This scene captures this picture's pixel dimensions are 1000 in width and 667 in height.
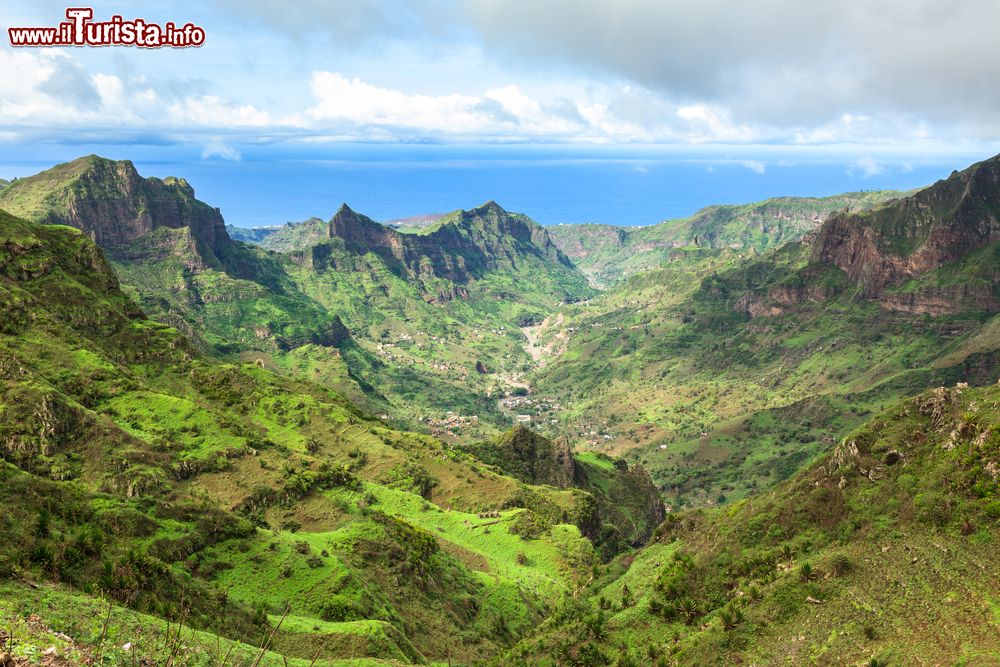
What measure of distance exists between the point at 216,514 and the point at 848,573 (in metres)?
55.6

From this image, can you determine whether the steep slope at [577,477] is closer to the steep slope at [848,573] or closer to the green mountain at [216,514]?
the green mountain at [216,514]

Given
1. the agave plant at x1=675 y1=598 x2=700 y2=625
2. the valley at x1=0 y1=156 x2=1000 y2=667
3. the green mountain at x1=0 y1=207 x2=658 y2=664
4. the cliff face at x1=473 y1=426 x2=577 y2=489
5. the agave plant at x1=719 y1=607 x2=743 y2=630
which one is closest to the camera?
the valley at x1=0 y1=156 x2=1000 y2=667

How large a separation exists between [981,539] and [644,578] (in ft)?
97.5

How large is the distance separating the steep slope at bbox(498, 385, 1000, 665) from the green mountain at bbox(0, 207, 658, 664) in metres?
17.8

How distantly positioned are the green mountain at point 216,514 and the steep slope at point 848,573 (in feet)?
58.4

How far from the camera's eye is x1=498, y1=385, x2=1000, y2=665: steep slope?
37.2 m

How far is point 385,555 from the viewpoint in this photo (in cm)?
7088

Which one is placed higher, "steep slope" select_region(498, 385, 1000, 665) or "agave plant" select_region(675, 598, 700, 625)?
"steep slope" select_region(498, 385, 1000, 665)

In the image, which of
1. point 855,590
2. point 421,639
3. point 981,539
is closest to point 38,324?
point 421,639

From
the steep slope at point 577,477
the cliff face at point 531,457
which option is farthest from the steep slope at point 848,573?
the cliff face at point 531,457

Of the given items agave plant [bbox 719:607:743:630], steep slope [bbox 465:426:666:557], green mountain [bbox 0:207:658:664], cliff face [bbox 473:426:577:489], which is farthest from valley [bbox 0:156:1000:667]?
cliff face [bbox 473:426:577:489]

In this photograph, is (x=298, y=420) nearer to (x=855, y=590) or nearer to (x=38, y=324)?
(x=38, y=324)

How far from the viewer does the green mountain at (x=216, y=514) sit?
3853 centimetres

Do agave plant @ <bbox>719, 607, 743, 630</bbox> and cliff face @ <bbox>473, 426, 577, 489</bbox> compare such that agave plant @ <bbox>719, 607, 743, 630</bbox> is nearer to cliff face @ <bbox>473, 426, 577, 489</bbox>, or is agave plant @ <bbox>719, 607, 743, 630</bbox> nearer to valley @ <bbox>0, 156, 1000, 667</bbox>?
valley @ <bbox>0, 156, 1000, 667</bbox>
